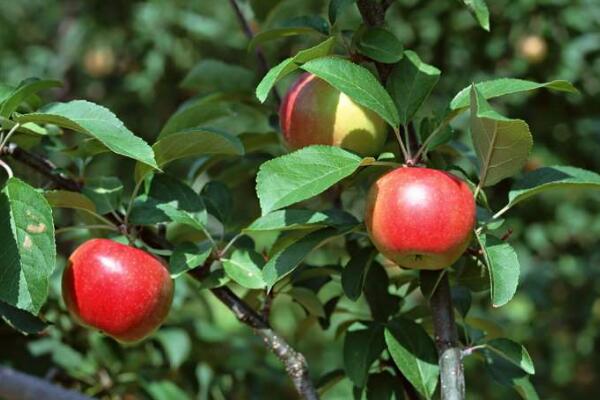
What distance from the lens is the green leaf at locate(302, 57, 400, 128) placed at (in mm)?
1016

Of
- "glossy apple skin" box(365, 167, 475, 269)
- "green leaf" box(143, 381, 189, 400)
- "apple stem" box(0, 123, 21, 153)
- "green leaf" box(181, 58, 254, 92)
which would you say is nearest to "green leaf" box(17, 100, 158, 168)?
"apple stem" box(0, 123, 21, 153)

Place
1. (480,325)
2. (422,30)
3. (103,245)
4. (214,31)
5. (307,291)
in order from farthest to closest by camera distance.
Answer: (214,31) → (422,30) → (480,325) → (307,291) → (103,245)

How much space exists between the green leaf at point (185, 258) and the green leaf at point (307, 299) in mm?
140

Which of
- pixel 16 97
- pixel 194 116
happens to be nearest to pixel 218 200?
pixel 194 116

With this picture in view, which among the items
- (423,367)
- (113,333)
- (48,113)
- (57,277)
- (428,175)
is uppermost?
(48,113)

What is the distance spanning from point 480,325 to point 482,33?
49.1 inches

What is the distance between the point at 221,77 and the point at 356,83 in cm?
53

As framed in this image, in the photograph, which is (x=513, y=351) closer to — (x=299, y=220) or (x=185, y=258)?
(x=299, y=220)

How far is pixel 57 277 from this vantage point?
6.08 feet

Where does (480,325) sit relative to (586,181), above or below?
below

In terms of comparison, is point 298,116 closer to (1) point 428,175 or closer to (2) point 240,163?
(1) point 428,175

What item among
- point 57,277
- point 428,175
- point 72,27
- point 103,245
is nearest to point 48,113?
point 103,245

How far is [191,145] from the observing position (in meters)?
1.14

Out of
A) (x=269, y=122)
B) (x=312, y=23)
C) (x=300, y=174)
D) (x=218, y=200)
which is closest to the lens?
(x=300, y=174)
